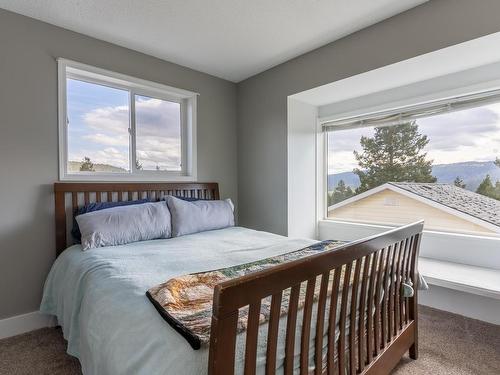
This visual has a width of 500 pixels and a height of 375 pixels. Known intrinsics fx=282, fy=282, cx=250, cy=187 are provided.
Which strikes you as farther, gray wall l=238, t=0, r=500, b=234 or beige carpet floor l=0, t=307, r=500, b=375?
gray wall l=238, t=0, r=500, b=234

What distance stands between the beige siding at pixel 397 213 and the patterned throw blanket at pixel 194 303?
6.66ft

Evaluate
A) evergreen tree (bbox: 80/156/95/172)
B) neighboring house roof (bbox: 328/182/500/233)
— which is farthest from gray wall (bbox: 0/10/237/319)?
neighboring house roof (bbox: 328/182/500/233)

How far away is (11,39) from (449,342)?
3.89 m

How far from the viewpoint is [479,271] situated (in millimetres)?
2275

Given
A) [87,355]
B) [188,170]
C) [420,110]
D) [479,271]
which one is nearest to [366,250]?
[87,355]

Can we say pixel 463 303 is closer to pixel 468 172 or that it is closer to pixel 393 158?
pixel 468 172

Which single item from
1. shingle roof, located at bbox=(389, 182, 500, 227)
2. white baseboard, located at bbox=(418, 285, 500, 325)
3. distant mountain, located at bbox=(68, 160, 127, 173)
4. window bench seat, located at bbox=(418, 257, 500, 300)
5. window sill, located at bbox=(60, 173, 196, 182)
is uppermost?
distant mountain, located at bbox=(68, 160, 127, 173)

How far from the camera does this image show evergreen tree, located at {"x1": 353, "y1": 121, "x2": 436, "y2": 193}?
2799 millimetres

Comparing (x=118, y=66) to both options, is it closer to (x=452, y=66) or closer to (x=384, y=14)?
(x=384, y=14)

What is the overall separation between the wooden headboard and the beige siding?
5.96 feet

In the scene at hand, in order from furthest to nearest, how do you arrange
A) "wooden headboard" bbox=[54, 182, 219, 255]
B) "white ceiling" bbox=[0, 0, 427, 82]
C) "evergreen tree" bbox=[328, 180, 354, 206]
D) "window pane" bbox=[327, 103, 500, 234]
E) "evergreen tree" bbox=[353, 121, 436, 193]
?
"evergreen tree" bbox=[328, 180, 354, 206] → "evergreen tree" bbox=[353, 121, 436, 193] → "window pane" bbox=[327, 103, 500, 234] → "wooden headboard" bbox=[54, 182, 219, 255] → "white ceiling" bbox=[0, 0, 427, 82]

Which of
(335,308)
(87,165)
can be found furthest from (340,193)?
(87,165)

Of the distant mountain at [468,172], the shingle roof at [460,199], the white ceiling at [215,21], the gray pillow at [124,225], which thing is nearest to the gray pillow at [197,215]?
the gray pillow at [124,225]

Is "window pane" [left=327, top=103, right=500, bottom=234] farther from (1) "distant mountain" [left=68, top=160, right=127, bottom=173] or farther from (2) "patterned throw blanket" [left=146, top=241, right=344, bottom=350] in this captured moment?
(1) "distant mountain" [left=68, top=160, right=127, bottom=173]
